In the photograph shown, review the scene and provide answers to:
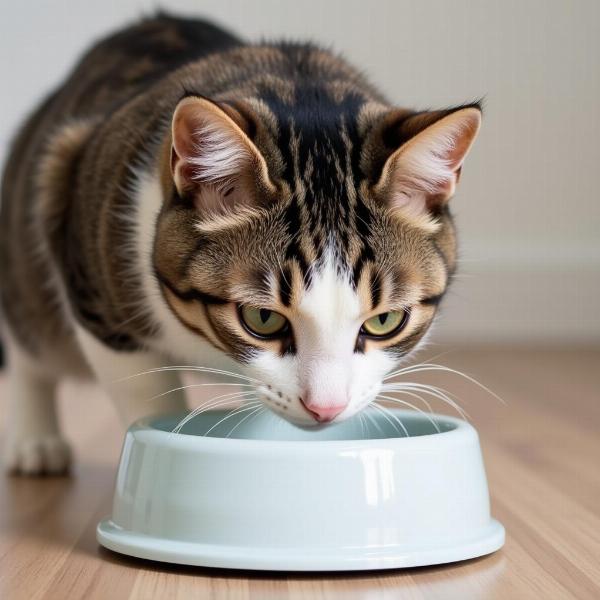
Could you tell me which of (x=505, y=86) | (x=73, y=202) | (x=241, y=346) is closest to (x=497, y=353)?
(x=505, y=86)

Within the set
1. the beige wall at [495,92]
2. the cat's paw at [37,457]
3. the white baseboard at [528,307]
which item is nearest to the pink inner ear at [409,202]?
the cat's paw at [37,457]

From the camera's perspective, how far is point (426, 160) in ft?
4.11

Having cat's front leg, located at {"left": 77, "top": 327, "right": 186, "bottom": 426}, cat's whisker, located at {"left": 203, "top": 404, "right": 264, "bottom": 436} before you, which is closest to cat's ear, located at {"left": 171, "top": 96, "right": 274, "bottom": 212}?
cat's whisker, located at {"left": 203, "top": 404, "right": 264, "bottom": 436}

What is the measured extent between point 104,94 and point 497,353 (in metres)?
1.83

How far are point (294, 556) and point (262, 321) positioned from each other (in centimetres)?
26

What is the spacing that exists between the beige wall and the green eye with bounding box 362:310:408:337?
2.14m

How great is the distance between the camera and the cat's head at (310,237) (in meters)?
1.17

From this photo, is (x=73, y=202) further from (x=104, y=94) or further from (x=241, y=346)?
(x=241, y=346)

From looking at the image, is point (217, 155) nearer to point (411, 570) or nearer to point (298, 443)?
point (298, 443)

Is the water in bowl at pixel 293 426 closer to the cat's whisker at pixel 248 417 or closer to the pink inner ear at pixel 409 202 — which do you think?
the cat's whisker at pixel 248 417

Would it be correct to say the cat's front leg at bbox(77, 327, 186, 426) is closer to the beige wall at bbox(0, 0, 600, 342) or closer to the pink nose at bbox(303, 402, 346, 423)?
the pink nose at bbox(303, 402, 346, 423)

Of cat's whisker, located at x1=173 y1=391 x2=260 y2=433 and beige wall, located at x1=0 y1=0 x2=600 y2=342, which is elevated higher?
cat's whisker, located at x1=173 y1=391 x2=260 y2=433

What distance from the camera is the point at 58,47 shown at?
346cm

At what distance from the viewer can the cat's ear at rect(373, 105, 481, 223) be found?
1214mm
